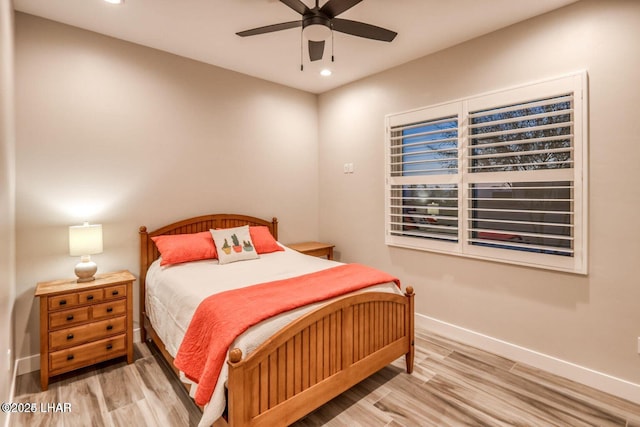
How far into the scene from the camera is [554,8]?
2.53 metres

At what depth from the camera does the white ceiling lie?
8.20 feet

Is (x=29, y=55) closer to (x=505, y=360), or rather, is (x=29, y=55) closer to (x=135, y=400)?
(x=135, y=400)

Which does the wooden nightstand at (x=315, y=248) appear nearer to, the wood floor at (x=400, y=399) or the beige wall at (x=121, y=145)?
the beige wall at (x=121, y=145)

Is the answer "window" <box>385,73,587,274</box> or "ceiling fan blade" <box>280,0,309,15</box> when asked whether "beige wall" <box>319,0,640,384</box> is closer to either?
"window" <box>385,73,587,274</box>

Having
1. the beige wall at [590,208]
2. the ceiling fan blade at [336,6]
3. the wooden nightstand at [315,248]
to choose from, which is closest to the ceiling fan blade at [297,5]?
the ceiling fan blade at [336,6]

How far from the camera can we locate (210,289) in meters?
2.31

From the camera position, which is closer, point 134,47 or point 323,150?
point 134,47

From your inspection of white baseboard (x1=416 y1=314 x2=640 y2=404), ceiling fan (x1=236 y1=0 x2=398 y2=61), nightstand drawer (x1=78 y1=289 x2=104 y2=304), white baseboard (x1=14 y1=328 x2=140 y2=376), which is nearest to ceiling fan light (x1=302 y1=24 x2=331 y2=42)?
ceiling fan (x1=236 y1=0 x2=398 y2=61)

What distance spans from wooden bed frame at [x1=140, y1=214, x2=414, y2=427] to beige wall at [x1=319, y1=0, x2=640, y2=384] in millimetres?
927

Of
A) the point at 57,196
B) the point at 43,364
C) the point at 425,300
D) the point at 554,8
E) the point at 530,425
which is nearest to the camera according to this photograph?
the point at 530,425

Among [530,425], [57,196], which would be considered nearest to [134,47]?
[57,196]

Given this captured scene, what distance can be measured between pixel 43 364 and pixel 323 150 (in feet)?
11.8

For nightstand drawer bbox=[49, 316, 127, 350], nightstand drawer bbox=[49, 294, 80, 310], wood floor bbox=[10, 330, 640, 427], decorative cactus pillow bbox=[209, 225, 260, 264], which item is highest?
decorative cactus pillow bbox=[209, 225, 260, 264]

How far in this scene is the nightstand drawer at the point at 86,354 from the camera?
2.43m
